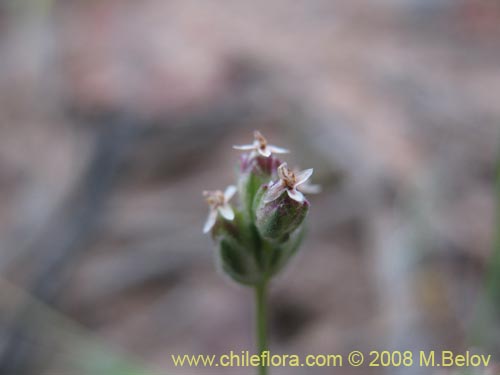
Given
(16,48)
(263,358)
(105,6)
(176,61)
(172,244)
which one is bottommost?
(263,358)

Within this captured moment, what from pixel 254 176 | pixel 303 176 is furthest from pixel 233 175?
pixel 303 176

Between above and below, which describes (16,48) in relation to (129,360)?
above

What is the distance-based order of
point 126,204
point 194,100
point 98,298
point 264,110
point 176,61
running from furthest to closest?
point 176,61 → point 194,100 → point 264,110 → point 126,204 → point 98,298

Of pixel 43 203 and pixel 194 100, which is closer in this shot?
pixel 43 203

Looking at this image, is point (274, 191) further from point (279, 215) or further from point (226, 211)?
point (226, 211)

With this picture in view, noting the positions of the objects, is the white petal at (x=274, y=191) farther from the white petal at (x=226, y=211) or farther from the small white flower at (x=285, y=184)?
the white petal at (x=226, y=211)

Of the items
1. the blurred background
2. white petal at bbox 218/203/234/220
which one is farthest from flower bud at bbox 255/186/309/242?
the blurred background

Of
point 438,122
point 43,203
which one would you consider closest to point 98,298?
point 43,203

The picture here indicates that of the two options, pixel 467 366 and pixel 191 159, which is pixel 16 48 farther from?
pixel 467 366

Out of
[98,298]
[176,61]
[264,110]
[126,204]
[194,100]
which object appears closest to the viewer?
[98,298]
